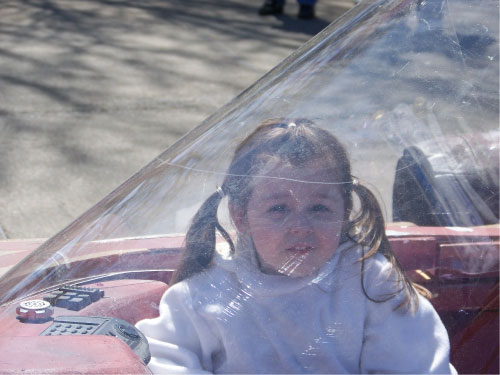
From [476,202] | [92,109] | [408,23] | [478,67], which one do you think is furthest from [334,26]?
[92,109]

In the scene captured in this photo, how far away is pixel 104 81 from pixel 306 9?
3.15 m

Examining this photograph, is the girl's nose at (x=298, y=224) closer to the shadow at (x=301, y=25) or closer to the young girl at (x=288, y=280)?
the young girl at (x=288, y=280)

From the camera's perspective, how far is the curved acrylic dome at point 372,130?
4.01 feet

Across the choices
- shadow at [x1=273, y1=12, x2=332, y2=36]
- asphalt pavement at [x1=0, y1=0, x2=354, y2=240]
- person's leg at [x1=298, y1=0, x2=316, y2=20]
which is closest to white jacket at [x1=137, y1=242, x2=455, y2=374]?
asphalt pavement at [x1=0, y1=0, x2=354, y2=240]

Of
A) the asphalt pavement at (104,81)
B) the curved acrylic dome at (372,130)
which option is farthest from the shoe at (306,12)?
the curved acrylic dome at (372,130)

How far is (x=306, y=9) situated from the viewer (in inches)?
305

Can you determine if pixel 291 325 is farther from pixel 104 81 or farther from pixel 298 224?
pixel 104 81

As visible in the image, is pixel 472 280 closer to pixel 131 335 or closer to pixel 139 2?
pixel 131 335

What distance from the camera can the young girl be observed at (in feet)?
3.66

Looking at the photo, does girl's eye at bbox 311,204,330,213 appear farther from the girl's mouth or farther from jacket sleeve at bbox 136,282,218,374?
jacket sleeve at bbox 136,282,218,374

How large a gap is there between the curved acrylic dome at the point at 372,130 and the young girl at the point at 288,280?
0.15ft

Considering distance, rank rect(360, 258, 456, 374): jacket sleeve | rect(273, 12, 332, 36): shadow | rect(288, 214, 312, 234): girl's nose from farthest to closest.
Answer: rect(273, 12, 332, 36): shadow → rect(360, 258, 456, 374): jacket sleeve → rect(288, 214, 312, 234): girl's nose

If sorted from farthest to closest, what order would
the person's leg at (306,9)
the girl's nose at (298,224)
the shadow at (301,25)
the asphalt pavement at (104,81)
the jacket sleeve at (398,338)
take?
the person's leg at (306,9), the shadow at (301,25), the asphalt pavement at (104,81), the jacket sleeve at (398,338), the girl's nose at (298,224)

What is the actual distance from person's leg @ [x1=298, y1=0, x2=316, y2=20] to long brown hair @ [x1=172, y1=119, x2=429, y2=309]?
6737 mm
